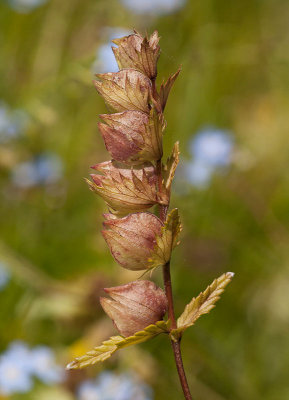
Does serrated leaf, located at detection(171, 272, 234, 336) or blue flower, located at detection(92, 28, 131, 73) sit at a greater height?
blue flower, located at detection(92, 28, 131, 73)

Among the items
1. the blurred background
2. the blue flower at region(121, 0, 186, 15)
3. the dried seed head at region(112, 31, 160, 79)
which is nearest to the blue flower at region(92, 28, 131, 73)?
the blurred background

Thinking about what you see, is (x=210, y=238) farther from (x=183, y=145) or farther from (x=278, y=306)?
(x=183, y=145)

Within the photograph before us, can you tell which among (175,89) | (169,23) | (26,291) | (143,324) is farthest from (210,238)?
(143,324)

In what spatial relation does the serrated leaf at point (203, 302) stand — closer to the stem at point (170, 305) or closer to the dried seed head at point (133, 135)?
the stem at point (170, 305)

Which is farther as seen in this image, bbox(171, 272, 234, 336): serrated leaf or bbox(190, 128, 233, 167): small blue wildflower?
bbox(190, 128, 233, 167): small blue wildflower

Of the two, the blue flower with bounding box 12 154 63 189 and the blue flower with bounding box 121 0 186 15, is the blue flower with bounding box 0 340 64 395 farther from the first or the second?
the blue flower with bounding box 121 0 186 15

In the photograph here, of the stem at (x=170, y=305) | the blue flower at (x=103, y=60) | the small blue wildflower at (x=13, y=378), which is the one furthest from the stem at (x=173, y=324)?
the blue flower at (x=103, y=60)
